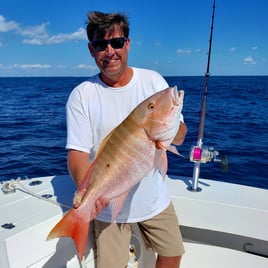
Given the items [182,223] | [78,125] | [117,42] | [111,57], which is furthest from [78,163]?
[182,223]

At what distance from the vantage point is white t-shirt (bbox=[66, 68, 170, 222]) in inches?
83.9

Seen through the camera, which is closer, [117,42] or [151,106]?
[151,106]

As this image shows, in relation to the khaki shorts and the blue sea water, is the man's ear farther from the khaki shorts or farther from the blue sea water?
the blue sea water

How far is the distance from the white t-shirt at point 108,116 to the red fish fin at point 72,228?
39 centimetres

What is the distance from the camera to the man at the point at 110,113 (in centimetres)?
213

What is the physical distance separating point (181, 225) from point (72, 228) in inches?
54.3

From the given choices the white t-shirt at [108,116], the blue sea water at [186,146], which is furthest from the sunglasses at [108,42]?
the blue sea water at [186,146]

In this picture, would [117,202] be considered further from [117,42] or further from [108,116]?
[117,42]

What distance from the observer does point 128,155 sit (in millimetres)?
1684

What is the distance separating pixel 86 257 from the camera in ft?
8.23

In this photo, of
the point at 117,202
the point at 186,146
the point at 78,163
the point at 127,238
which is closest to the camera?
the point at 117,202

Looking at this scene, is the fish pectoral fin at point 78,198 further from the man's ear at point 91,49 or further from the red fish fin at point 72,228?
the man's ear at point 91,49

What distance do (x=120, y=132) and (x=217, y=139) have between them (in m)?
9.50

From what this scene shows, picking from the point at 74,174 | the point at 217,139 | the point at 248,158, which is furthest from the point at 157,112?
the point at 217,139
